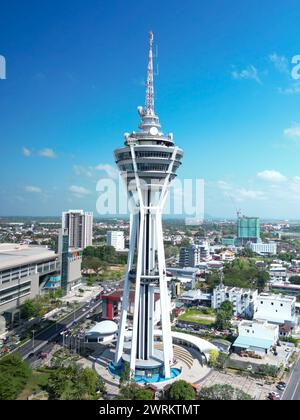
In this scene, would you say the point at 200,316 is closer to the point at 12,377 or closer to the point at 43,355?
the point at 43,355

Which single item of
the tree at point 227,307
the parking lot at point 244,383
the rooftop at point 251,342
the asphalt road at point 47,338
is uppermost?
the tree at point 227,307

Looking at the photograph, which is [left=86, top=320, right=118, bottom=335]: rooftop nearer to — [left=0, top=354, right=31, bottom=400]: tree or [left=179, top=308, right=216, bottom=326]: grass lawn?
[left=0, top=354, right=31, bottom=400]: tree

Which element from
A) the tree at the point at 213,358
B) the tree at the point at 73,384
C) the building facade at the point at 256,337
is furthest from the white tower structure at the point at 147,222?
the building facade at the point at 256,337

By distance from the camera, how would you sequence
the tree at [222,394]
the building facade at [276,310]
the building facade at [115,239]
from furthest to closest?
1. the building facade at [115,239]
2. the building facade at [276,310]
3. the tree at [222,394]

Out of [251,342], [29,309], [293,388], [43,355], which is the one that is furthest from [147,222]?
[29,309]

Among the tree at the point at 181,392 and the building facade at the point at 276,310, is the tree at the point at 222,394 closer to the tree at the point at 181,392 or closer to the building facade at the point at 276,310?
the tree at the point at 181,392

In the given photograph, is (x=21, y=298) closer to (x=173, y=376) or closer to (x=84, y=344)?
(x=84, y=344)
